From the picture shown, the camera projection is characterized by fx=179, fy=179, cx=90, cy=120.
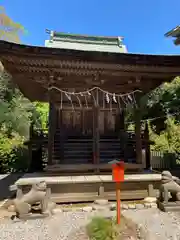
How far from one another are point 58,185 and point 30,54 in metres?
3.44

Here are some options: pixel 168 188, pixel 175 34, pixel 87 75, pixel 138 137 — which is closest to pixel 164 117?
pixel 175 34

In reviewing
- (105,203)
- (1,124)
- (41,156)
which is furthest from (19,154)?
(105,203)

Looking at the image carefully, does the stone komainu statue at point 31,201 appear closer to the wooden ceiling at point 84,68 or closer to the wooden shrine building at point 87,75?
the wooden shrine building at point 87,75

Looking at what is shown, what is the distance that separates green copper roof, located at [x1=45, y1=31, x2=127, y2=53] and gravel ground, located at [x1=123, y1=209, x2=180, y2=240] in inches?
311

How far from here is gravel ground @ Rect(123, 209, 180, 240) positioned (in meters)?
2.87

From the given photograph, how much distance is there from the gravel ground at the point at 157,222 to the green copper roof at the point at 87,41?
25.9 feet

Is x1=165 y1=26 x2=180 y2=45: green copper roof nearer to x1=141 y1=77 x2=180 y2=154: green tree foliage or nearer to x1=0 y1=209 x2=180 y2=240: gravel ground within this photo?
x1=141 y1=77 x2=180 y2=154: green tree foliage

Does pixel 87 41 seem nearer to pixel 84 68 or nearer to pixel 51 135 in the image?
pixel 84 68

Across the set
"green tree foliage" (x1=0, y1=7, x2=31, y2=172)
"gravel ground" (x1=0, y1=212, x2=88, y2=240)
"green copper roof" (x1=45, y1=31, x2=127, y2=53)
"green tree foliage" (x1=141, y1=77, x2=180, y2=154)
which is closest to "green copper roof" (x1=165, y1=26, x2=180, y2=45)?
"green copper roof" (x1=45, y1=31, x2=127, y2=53)

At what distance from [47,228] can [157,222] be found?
79.3 inches

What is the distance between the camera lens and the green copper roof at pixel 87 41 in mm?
9500

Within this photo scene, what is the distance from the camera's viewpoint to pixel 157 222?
333 cm

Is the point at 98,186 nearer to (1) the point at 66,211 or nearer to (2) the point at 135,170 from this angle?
(1) the point at 66,211

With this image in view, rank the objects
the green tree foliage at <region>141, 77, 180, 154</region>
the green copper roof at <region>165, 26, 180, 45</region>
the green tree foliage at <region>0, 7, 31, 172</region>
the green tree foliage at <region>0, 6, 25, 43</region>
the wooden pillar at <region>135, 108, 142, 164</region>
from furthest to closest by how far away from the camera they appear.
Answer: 1. the green tree foliage at <region>0, 6, 25, 43</region>
2. the green tree foliage at <region>141, 77, 180, 154</region>
3. the green tree foliage at <region>0, 7, 31, 172</region>
4. the green copper roof at <region>165, 26, 180, 45</region>
5. the wooden pillar at <region>135, 108, 142, 164</region>
